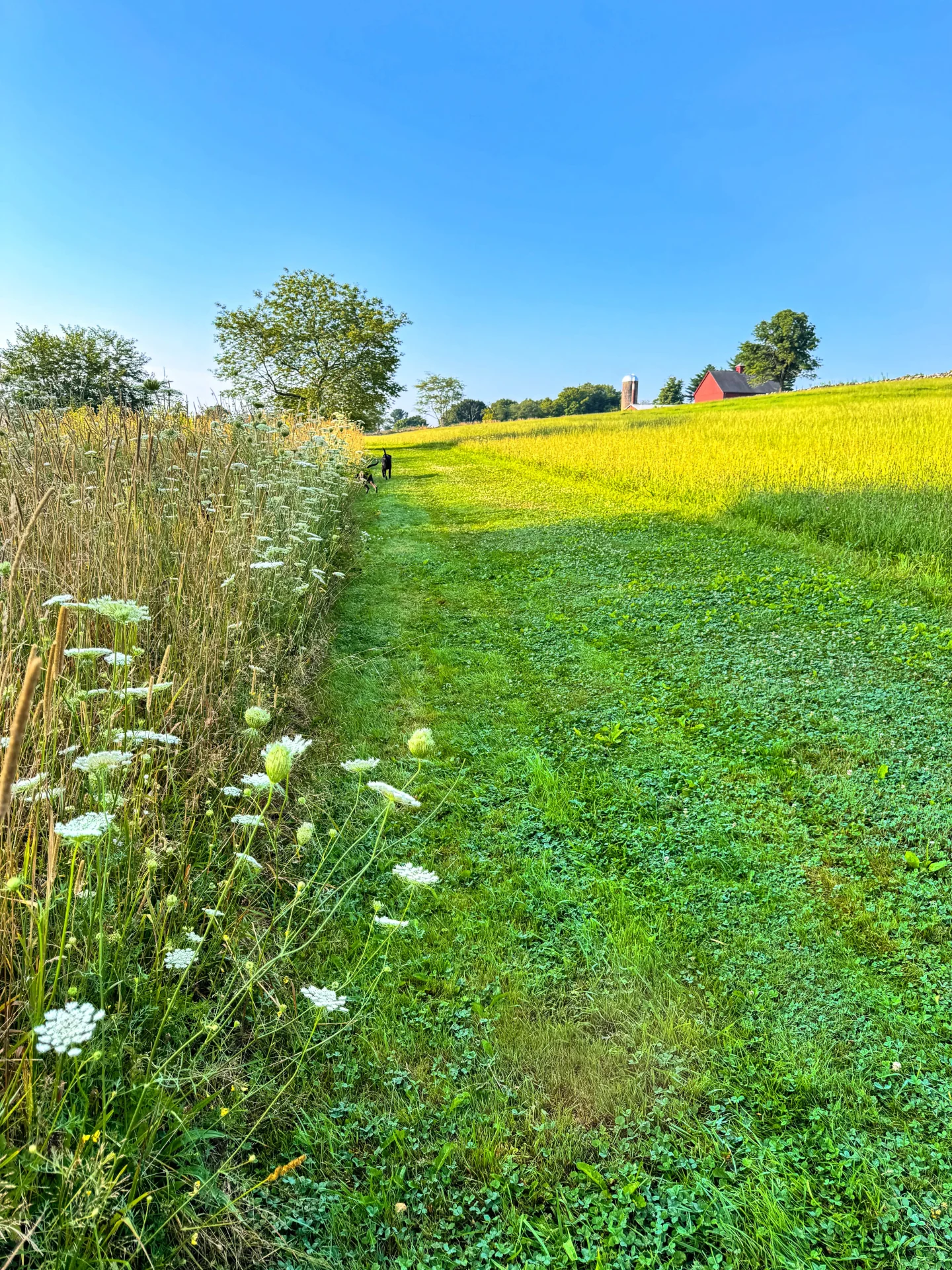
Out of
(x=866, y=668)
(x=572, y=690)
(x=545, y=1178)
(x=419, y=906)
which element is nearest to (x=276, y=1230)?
(x=545, y=1178)

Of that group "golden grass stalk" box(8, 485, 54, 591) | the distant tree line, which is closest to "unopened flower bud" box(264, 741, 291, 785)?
"golden grass stalk" box(8, 485, 54, 591)

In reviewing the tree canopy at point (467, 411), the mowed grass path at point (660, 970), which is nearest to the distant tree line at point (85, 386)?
the mowed grass path at point (660, 970)

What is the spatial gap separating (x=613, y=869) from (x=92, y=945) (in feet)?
5.97

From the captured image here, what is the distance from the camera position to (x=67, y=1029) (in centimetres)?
107

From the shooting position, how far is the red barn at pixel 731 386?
56.8 m


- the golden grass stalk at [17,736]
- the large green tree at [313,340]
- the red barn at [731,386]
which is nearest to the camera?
the golden grass stalk at [17,736]

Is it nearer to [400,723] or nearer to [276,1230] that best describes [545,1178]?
[276,1230]

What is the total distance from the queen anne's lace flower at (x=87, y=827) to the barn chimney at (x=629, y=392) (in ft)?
255

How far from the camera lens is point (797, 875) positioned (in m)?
2.48

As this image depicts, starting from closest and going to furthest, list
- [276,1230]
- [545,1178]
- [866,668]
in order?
[276,1230] < [545,1178] < [866,668]

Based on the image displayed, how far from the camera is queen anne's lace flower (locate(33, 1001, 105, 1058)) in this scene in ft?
3.41

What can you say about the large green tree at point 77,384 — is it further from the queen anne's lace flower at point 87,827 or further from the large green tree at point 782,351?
the large green tree at point 782,351

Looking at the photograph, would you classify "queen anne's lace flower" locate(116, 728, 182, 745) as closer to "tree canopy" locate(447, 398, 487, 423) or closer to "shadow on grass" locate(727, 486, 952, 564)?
"shadow on grass" locate(727, 486, 952, 564)

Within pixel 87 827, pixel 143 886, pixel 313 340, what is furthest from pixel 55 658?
pixel 313 340
